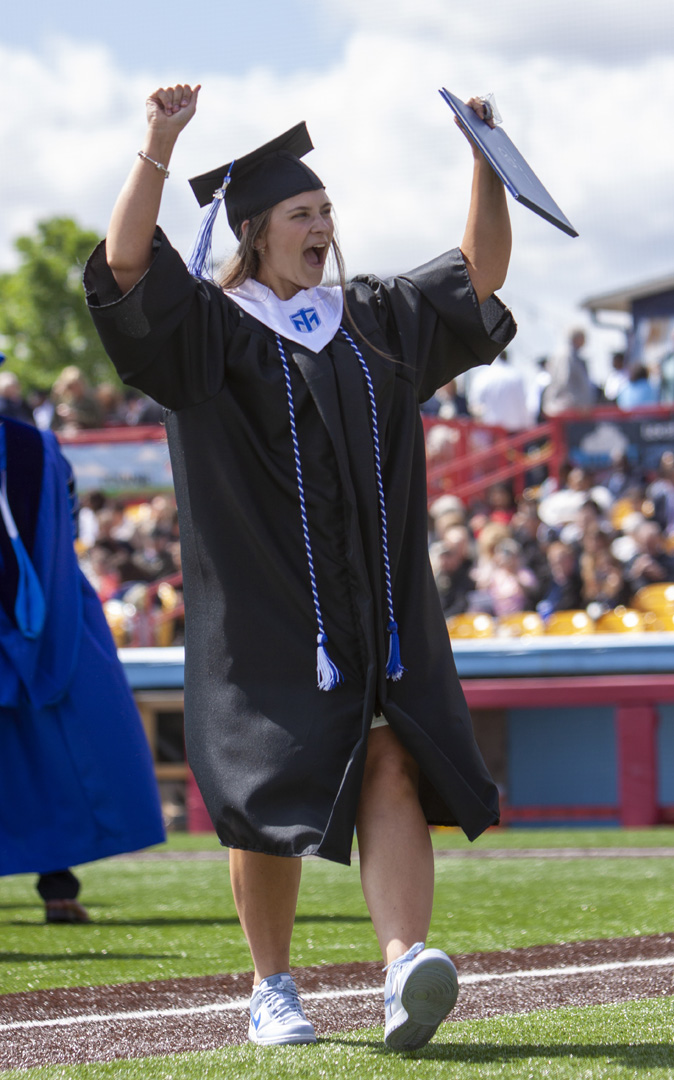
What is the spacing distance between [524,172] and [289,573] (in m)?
1.02

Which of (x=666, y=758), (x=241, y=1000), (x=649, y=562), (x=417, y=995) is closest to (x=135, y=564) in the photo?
(x=649, y=562)

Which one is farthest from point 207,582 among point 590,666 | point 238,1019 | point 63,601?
point 590,666

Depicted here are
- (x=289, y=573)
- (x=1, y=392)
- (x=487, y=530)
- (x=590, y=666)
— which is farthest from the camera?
(x=1, y=392)

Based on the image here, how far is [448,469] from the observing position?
14484 millimetres

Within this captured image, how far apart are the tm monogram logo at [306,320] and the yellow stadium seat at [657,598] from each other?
8065 mm

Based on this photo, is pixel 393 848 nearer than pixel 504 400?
Yes


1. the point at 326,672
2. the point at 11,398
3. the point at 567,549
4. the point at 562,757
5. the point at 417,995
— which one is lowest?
the point at 562,757

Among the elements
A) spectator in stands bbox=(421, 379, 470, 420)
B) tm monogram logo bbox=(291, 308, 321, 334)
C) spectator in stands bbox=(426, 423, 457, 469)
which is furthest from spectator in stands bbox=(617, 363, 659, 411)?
tm monogram logo bbox=(291, 308, 321, 334)

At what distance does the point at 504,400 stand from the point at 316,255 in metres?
12.1

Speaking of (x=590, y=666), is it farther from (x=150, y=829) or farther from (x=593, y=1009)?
(x=593, y=1009)

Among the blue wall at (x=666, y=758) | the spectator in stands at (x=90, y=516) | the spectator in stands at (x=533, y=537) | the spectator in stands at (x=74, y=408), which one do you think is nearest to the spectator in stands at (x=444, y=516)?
the spectator in stands at (x=533, y=537)

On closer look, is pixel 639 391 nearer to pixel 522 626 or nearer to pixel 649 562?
pixel 649 562

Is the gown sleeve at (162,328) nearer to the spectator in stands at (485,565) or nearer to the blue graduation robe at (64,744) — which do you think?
the blue graduation robe at (64,744)

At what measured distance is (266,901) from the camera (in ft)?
10.4
